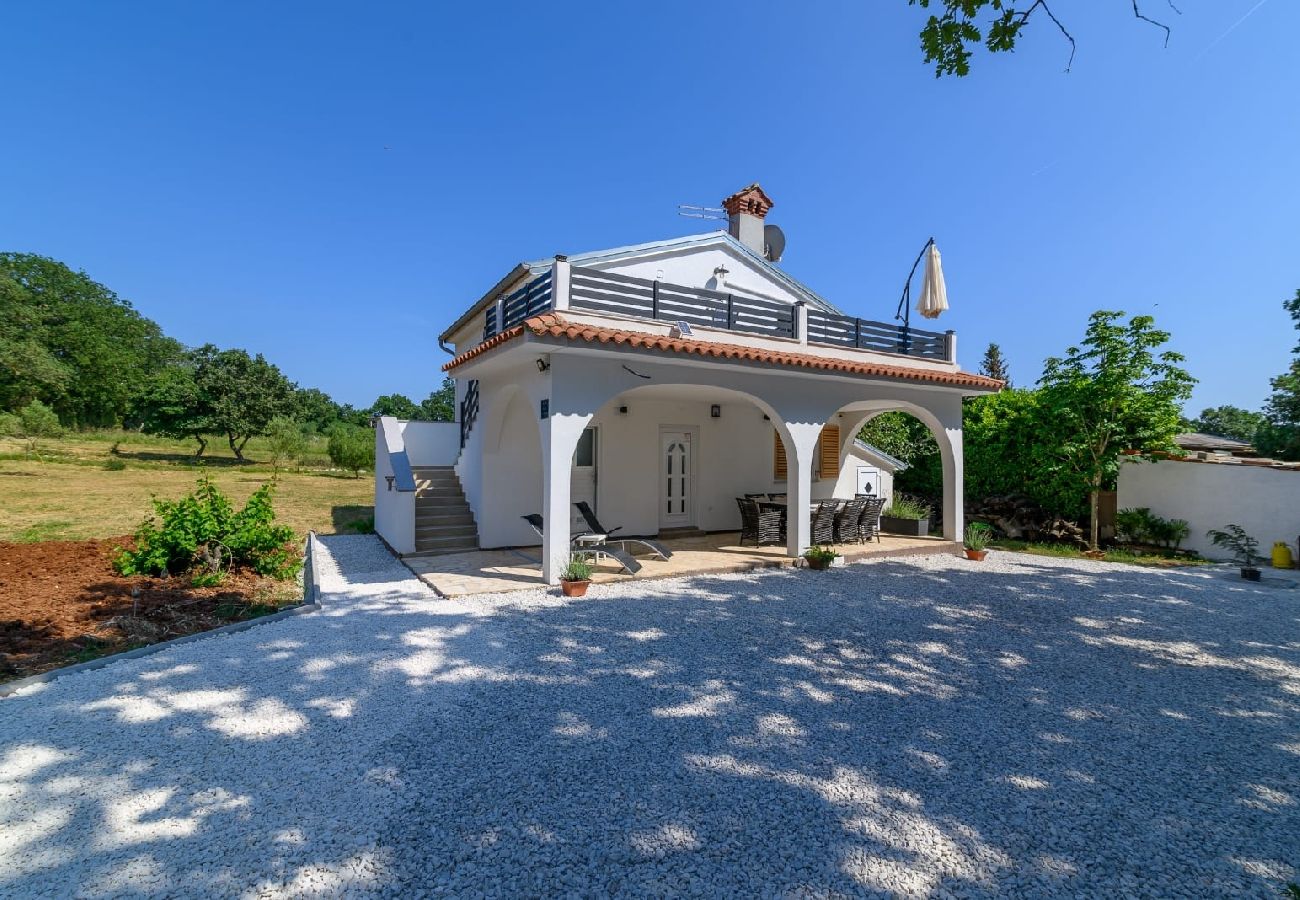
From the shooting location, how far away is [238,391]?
31656mm

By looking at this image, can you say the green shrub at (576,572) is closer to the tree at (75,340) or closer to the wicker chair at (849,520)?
the wicker chair at (849,520)

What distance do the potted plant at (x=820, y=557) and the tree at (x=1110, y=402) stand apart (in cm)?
722

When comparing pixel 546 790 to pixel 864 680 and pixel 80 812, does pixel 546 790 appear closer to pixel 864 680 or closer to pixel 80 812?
pixel 80 812

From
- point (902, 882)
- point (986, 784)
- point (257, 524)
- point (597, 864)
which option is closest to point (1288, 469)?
point (986, 784)

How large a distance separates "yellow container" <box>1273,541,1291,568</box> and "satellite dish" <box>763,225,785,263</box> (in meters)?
13.1

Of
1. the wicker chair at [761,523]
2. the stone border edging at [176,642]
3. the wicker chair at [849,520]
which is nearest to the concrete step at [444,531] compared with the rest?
the stone border edging at [176,642]

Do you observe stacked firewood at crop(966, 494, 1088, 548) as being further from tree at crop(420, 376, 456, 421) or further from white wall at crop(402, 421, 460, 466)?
tree at crop(420, 376, 456, 421)

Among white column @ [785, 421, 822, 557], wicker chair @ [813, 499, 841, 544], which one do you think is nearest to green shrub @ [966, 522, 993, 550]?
wicker chair @ [813, 499, 841, 544]

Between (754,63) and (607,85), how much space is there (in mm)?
4300

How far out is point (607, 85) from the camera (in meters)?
13.0

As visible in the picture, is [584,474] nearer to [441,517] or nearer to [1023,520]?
[441,517]

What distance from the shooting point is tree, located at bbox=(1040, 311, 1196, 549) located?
11789 mm

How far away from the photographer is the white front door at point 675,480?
12.5 metres

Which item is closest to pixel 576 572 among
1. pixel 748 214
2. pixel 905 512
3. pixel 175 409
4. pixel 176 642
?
pixel 176 642
